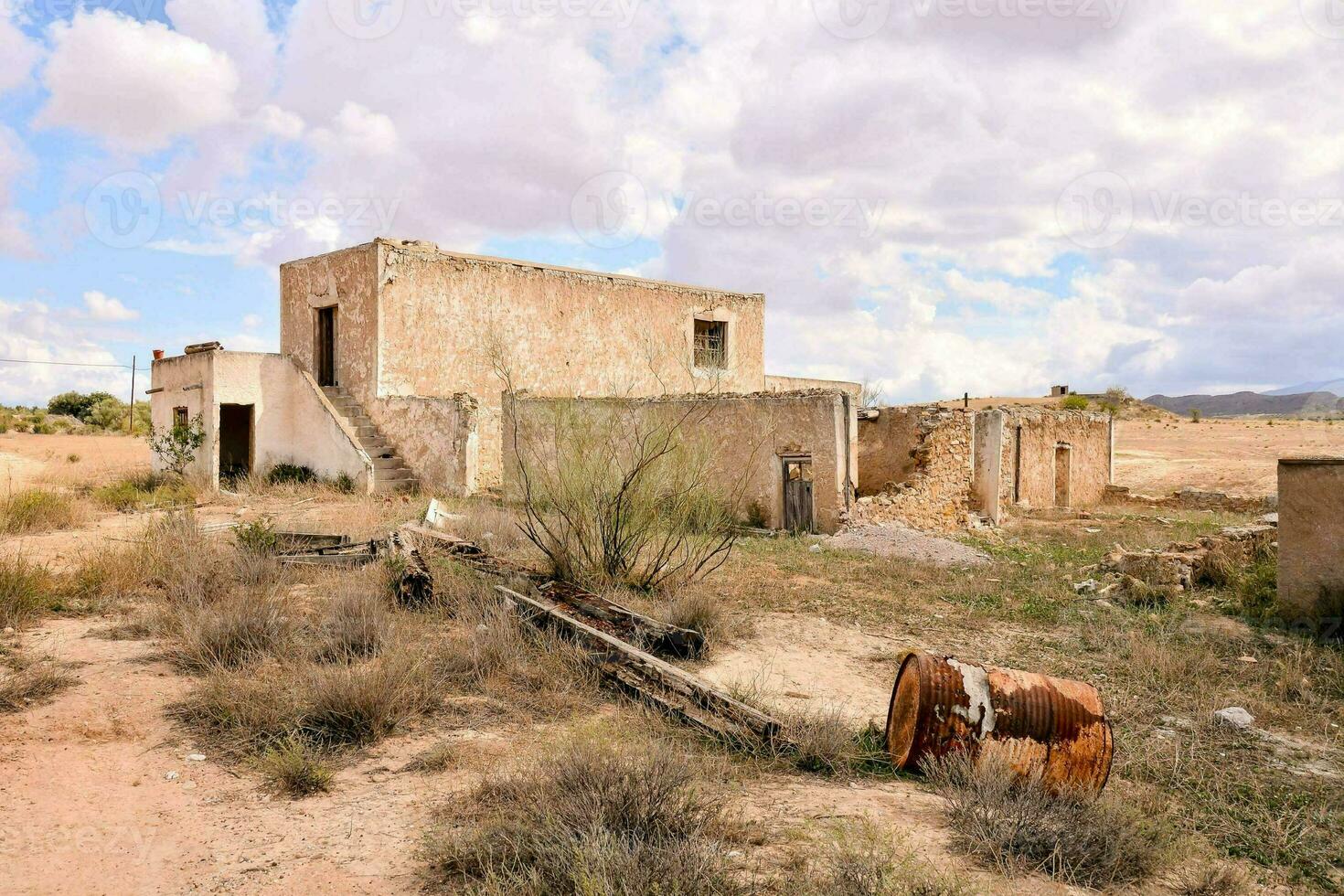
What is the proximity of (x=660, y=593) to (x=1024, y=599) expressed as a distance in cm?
374

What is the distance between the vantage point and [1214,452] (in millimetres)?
28469

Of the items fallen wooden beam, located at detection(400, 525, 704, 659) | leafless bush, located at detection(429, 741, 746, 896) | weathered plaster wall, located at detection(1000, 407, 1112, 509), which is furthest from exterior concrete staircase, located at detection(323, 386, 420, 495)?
leafless bush, located at detection(429, 741, 746, 896)

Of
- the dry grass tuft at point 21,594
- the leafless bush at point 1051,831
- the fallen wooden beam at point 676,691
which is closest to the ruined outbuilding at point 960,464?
the fallen wooden beam at point 676,691

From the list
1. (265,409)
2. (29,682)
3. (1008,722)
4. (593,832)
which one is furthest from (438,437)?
(593,832)

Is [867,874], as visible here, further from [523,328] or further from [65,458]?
[65,458]

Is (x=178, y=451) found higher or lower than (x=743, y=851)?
higher

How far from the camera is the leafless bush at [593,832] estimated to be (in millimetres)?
3047

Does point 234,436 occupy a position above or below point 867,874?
above

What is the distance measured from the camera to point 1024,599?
859cm

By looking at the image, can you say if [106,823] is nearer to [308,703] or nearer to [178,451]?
[308,703]

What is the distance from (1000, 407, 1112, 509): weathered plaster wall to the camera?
54.4 feet

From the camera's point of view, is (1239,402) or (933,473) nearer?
(933,473)

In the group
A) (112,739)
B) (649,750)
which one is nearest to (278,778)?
(112,739)

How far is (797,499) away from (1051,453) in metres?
7.74
